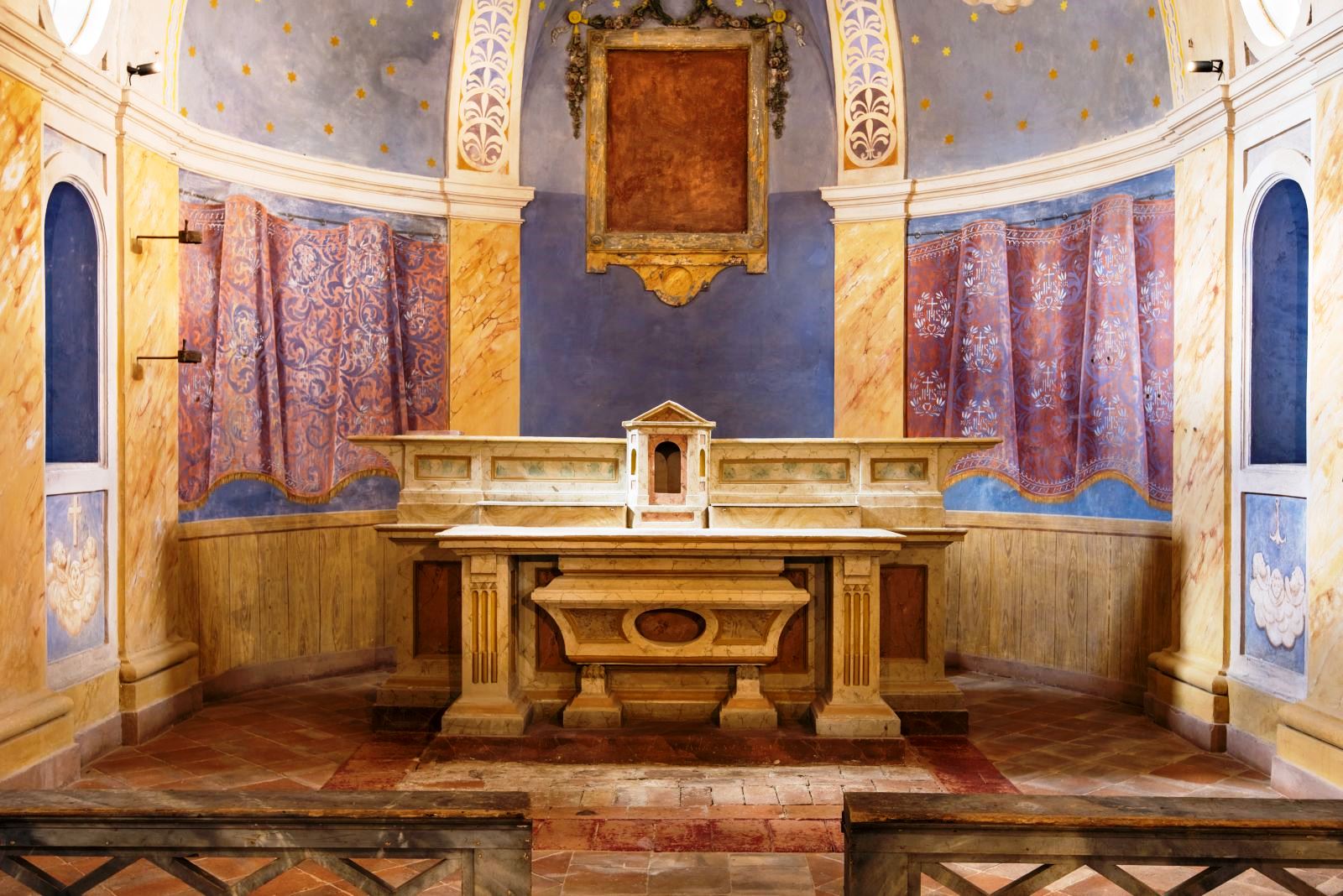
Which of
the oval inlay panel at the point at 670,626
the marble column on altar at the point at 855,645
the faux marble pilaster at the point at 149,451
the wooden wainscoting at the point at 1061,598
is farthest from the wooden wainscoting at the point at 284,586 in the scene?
the wooden wainscoting at the point at 1061,598

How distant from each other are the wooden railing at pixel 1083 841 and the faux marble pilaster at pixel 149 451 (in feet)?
17.0

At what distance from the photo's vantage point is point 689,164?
8875mm

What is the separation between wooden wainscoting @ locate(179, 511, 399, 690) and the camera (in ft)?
22.7

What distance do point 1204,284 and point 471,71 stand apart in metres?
5.94

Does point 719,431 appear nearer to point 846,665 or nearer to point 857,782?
point 846,665

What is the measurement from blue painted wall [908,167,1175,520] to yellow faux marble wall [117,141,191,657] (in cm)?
571

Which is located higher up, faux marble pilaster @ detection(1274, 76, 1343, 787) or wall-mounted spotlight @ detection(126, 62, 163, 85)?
wall-mounted spotlight @ detection(126, 62, 163, 85)

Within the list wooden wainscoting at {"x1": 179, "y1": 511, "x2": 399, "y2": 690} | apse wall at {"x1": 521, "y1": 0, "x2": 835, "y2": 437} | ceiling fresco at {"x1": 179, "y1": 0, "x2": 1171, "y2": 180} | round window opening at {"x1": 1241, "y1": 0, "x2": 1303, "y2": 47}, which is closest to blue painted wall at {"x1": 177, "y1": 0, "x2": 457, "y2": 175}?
ceiling fresco at {"x1": 179, "y1": 0, "x2": 1171, "y2": 180}

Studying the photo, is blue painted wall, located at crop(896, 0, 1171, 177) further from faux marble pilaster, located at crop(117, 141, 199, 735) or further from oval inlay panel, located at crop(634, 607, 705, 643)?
faux marble pilaster, located at crop(117, 141, 199, 735)

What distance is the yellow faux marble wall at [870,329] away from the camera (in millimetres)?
8461

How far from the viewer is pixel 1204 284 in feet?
20.5

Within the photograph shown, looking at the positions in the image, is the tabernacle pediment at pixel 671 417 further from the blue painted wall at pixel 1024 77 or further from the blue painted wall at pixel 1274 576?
the blue painted wall at pixel 1024 77

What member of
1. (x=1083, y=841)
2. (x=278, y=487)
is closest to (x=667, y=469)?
(x=278, y=487)

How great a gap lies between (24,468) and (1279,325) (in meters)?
6.79
